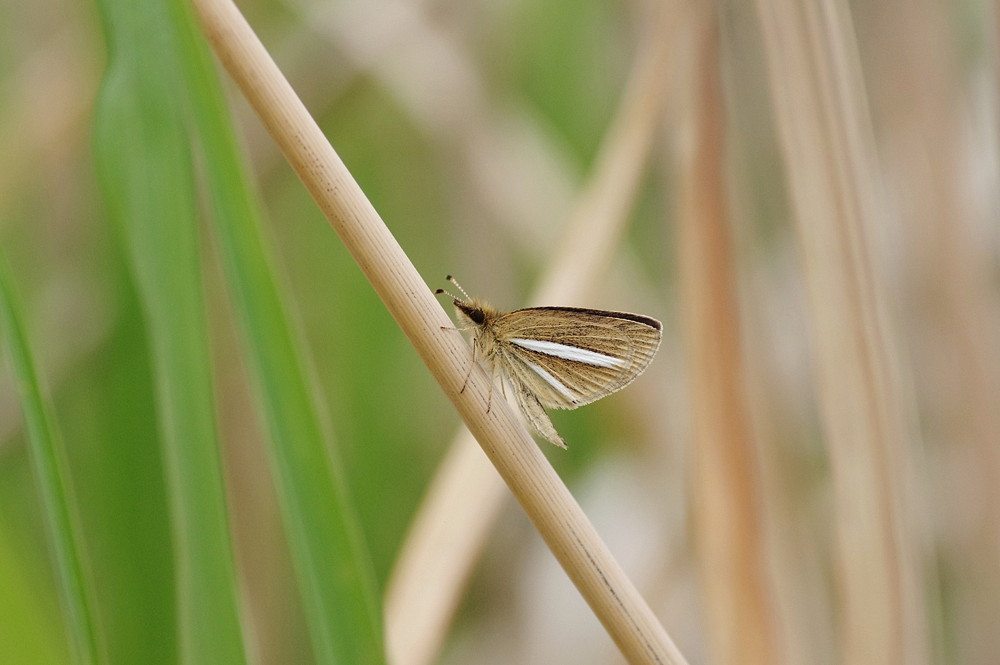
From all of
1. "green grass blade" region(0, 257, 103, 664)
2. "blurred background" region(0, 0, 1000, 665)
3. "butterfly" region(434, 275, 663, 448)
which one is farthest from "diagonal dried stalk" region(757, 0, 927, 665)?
"green grass blade" region(0, 257, 103, 664)

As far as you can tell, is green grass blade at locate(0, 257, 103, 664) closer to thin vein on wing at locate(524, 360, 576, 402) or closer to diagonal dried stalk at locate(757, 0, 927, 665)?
thin vein on wing at locate(524, 360, 576, 402)

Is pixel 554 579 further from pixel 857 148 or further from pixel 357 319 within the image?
pixel 857 148

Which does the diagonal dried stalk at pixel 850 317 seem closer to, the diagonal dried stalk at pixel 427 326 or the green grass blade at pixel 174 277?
the diagonal dried stalk at pixel 427 326

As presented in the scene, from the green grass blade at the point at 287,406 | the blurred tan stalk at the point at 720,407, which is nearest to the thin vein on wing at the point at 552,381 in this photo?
the blurred tan stalk at the point at 720,407

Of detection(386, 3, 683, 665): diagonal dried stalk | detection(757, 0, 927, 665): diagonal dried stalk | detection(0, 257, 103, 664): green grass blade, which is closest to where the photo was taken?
detection(0, 257, 103, 664): green grass blade

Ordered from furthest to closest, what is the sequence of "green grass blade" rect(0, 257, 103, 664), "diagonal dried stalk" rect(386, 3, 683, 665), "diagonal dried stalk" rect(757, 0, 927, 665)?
"diagonal dried stalk" rect(386, 3, 683, 665), "diagonal dried stalk" rect(757, 0, 927, 665), "green grass blade" rect(0, 257, 103, 664)

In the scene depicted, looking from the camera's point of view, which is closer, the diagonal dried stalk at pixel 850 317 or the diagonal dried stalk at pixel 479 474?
the diagonal dried stalk at pixel 850 317

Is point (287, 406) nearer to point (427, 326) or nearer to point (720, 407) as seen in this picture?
point (427, 326)

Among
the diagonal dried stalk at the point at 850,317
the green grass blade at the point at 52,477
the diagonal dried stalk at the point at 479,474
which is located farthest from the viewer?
the diagonal dried stalk at the point at 479,474
